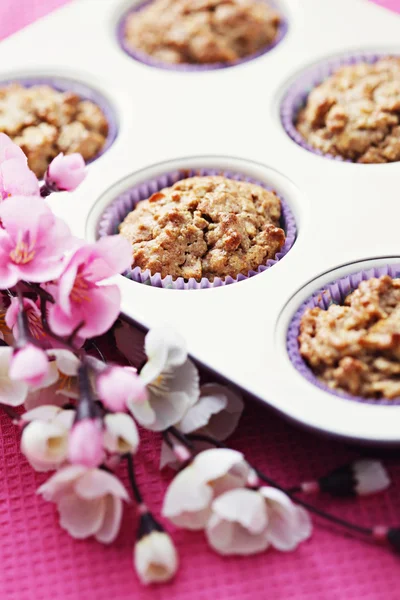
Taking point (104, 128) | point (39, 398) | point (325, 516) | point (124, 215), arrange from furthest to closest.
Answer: point (104, 128), point (124, 215), point (39, 398), point (325, 516)

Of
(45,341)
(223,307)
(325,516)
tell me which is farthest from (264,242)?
(325,516)

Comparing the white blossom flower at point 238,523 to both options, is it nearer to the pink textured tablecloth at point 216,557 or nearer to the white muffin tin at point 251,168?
the pink textured tablecloth at point 216,557

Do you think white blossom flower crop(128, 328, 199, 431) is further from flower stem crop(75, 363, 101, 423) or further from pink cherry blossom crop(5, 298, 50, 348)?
pink cherry blossom crop(5, 298, 50, 348)

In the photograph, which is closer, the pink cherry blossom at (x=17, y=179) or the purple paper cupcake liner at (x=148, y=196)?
the pink cherry blossom at (x=17, y=179)

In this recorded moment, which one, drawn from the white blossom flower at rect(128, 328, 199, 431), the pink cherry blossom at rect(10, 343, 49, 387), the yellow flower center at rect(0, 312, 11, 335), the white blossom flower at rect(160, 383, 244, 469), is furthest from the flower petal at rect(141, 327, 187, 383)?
the yellow flower center at rect(0, 312, 11, 335)

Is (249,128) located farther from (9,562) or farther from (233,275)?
(9,562)

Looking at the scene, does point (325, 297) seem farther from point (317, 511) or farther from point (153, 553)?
point (153, 553)

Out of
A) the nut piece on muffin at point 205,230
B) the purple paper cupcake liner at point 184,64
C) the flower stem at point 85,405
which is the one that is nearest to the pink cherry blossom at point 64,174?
the nut piece on muffin at point 205,230
